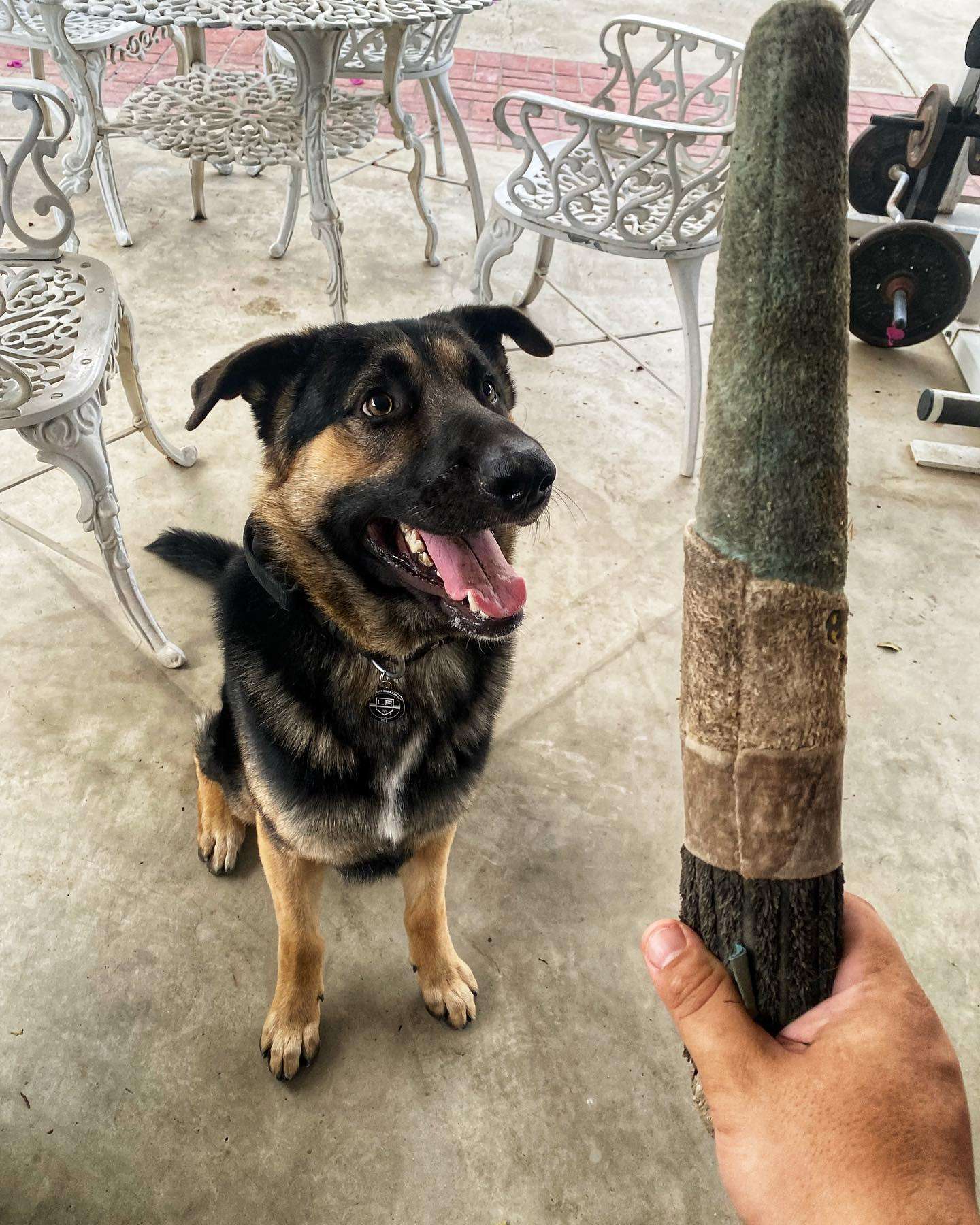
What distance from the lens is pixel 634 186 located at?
9.64ft

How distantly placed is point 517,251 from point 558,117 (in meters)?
1.87

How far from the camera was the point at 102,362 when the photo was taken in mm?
1949

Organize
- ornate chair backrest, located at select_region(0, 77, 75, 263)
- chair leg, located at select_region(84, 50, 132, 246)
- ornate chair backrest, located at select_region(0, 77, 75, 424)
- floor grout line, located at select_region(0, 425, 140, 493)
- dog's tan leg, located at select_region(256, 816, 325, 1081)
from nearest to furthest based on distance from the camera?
dog's tan leg, located at select_region(256, 816, 325, 1081) → ornate chair backrest, located at select_region(0, 77, 75, 424) → ornate chair backrest, located at select_region(0, 77, 75, 263) → floor grout line, located at select_region(0, 425, 140, 493) → chair leg, located at select_region(84, 50, 132, 246)

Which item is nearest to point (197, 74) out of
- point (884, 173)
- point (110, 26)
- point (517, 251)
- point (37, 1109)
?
point (110, 26)

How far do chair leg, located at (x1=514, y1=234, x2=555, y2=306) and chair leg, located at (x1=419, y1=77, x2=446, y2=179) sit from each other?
3.04ft

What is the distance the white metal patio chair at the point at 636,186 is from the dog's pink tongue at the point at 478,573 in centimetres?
157

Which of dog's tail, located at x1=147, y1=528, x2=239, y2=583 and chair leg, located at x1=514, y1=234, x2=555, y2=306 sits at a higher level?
chair leg, located at x1=514, y1=234, x2=555, y2=306

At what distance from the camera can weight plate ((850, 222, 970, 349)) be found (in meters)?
3.12

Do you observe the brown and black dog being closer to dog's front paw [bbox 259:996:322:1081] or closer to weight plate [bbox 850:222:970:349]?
dog's front paw [bbox 259:996:322:1081]

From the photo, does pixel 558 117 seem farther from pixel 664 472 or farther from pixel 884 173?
pixel 664 472

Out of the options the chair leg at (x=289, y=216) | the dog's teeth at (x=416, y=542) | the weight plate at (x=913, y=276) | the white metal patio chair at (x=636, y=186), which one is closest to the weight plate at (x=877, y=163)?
the weight plate at (x=913, y=276)

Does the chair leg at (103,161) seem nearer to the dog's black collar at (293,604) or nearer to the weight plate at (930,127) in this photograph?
the dog's black collar at (293,604)

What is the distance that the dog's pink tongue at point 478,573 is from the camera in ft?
4.56

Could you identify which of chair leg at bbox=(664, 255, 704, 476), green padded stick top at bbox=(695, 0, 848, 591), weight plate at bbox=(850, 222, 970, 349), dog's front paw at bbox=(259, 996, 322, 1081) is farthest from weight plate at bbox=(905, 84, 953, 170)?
dog's front paw at bbox=(259, 996, 322, 1081)
